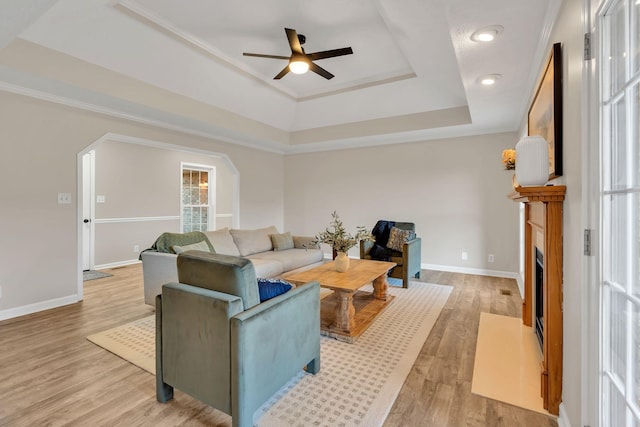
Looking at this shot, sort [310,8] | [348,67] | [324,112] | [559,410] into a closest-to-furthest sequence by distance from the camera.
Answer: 1. [559,410]
2. [310,8]
3. [348,67]
4. [324,112]

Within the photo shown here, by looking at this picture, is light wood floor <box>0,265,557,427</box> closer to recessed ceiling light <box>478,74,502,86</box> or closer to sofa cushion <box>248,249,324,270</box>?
sofa cushion <box>248,249,324,270</box>

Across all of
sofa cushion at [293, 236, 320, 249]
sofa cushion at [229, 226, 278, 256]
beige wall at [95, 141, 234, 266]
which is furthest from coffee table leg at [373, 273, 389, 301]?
beige wall at [95, 141, 234, 266]

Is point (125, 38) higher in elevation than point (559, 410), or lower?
higher

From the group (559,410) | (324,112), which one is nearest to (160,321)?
(559,410)

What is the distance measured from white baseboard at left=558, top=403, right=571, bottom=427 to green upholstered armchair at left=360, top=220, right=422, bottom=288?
2535 millimetres

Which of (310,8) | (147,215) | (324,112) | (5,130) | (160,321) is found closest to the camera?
(160,321)

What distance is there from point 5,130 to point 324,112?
420 centimetres

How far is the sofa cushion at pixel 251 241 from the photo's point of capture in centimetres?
430

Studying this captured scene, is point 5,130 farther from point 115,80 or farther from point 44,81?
point 115,80

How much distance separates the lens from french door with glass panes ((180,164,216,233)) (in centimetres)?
719

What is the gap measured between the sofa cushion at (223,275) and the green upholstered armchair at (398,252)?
296 cm

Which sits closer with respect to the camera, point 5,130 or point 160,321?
point 160,321

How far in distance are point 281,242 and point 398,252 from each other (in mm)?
1799

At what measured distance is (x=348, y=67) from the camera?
4188 millimetres
